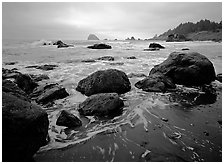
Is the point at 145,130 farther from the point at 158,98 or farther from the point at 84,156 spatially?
the point at 158,98

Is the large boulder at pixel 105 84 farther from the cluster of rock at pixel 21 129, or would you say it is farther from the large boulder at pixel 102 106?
the cluster of rock at pixel 21 129

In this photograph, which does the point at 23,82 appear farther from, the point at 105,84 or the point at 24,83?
the point at 105,84

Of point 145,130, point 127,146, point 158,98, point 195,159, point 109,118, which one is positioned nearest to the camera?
point 195,159

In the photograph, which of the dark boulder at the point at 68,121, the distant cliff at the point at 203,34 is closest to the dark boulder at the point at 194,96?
the dark boulder at the point at 68,121

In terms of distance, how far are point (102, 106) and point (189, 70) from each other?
4659 mm

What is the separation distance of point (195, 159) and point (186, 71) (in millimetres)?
5149

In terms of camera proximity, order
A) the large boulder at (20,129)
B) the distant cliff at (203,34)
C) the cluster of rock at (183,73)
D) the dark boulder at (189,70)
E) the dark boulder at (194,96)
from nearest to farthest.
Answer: the large boulder at (20,129) → the dark boulder at (194,96) → the cluster of rock at (183,73) → the dark boulder at (189,70) → the distant cliff at (203,34)

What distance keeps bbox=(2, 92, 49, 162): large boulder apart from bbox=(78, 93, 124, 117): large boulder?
1538 millimetres

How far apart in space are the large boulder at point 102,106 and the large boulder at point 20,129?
1.54 metres

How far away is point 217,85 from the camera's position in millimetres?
7215

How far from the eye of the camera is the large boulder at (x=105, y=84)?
20.5ft

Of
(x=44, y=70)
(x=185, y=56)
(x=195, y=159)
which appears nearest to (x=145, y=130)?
(x=195, y=159)

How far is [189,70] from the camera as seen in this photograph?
7.57 m

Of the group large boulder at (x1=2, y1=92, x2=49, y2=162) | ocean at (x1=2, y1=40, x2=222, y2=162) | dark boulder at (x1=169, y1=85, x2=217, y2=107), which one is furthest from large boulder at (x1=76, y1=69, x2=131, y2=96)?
large boulder at (x1=2, y1=92, x2=49, y2=162)
